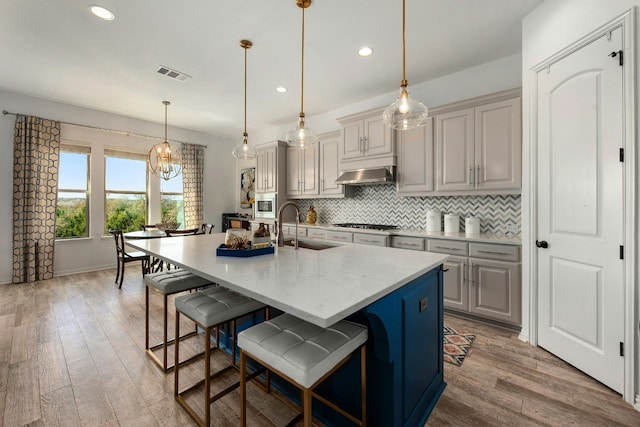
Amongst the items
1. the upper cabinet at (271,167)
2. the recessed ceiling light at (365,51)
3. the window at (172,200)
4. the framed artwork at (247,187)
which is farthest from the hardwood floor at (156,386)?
the framed artwork at (247,187)

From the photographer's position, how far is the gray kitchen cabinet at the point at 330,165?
4445 millimetres

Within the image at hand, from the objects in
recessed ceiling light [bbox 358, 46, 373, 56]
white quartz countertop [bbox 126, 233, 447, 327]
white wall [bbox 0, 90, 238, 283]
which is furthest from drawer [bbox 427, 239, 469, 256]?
white wall [bbox 0, 90, 238, 283]

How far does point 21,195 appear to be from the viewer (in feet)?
13.7

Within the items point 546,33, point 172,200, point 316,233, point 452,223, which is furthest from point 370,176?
point 172,200

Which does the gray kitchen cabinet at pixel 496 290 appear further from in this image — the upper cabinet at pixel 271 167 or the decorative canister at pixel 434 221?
the upper cabinet at pixel 271 167

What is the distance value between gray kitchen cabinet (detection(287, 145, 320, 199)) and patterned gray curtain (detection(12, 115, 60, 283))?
3.82 metres

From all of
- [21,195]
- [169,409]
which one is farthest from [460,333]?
[21,195]

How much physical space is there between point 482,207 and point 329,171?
7.50 ft

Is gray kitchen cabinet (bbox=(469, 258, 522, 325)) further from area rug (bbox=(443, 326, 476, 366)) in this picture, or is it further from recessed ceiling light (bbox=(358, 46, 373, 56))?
recessed ceiling light (bbox=(358, 46, 373, 56))

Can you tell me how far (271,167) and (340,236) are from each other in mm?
2096

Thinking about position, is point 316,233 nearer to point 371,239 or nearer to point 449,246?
point 371,239

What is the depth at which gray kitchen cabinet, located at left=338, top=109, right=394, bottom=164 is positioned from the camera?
3.76m

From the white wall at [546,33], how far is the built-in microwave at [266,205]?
12.5ft

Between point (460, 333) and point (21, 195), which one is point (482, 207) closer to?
point (460, 333)
